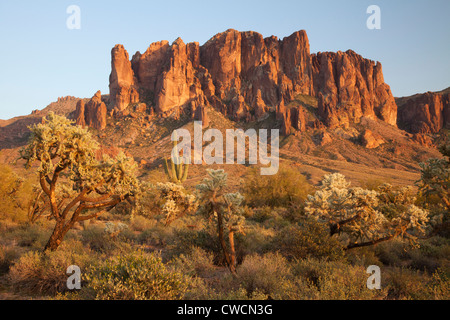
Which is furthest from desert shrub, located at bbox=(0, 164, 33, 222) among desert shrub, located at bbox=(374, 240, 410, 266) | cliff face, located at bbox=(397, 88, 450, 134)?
cliff face, located at bbox=(397, 88, 450, 134)

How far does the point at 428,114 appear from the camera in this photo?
9856cm

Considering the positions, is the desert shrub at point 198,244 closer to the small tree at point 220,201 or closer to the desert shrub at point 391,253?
the small tree at point 220,201

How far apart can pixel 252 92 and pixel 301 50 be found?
98.8ft

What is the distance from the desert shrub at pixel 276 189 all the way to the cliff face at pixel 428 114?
3950 inches

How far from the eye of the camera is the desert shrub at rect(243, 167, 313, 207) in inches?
820

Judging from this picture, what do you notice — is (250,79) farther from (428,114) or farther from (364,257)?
(364,257)

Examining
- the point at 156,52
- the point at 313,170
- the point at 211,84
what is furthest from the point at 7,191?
the point at 156,52

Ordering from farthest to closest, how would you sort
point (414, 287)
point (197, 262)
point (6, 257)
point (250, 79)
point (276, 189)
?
point (250, 79), point (276, 189), point (6, 257), point (197, 262), point (414, 287)

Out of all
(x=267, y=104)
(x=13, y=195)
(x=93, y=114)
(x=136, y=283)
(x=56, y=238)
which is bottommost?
(x=56, y=238)

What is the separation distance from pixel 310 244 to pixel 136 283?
5.21 meters

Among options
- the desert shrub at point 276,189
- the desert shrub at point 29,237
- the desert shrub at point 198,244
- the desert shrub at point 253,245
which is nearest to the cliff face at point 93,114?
the desert shrub at point 276,189

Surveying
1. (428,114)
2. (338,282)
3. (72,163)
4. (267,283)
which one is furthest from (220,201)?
(428,114)
